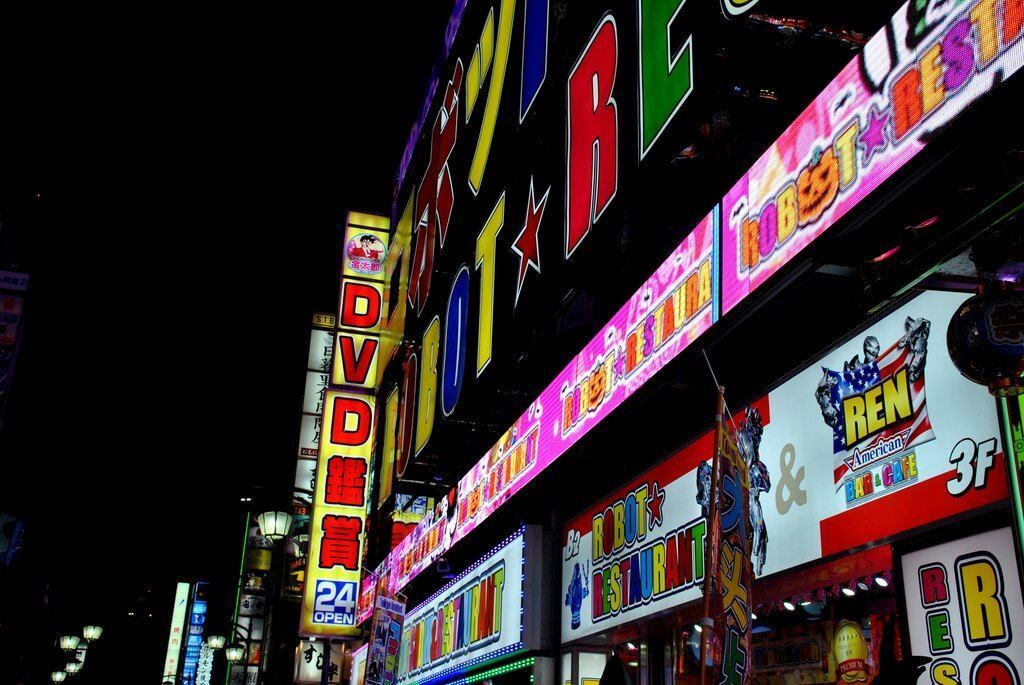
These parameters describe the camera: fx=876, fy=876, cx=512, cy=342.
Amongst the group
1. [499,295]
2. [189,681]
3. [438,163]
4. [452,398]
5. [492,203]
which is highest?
[438,163]

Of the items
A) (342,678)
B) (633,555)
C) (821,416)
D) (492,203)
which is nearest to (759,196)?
(821,416)

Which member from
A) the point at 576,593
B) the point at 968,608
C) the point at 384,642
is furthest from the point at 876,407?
the point at 384,642

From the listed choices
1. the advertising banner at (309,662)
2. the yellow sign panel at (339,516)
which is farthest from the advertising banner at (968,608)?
the advertising banner at (309,662)

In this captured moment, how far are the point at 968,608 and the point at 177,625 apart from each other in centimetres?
7081

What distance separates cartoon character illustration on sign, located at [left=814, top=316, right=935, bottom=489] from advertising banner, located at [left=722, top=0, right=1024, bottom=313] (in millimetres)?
944

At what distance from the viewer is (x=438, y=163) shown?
1756cm

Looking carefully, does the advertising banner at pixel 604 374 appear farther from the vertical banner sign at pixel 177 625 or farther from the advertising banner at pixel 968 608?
the vertical banner sign at pixel 177 625

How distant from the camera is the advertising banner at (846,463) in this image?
15.5ft

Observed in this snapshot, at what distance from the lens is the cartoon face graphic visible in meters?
4.59

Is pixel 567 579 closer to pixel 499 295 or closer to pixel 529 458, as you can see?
pixel 529 458

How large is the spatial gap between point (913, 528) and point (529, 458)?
510 centimetres

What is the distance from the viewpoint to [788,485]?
6.16 meters

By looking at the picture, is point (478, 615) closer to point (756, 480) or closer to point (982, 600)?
point (756, 480)

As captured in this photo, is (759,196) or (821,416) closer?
(759,196)
